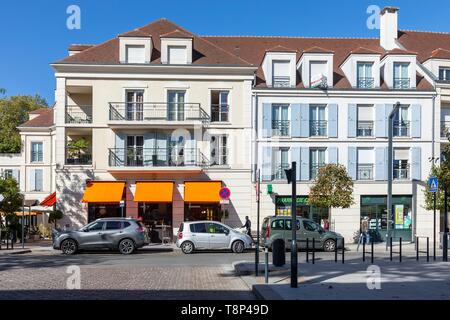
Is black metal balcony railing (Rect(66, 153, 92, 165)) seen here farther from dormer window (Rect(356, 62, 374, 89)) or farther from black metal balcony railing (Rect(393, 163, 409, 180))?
black metal balcony railing (Rect(393, 163, 409, 180))

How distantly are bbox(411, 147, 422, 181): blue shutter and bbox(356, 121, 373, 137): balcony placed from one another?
2.77 m

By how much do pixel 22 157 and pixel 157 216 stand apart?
894 inches

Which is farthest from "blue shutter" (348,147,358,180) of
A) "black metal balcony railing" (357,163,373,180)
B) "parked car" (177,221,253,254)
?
"parked car" (177,221,253,254)

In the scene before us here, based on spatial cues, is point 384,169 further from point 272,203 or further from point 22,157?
point 22,157

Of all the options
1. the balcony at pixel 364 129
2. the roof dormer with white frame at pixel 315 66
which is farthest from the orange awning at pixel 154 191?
the balcony at pixel 364 129

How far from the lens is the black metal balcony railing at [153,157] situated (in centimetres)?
3189

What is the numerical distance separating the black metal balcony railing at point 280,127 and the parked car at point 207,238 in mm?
10000

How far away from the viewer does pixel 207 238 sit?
2442 cm

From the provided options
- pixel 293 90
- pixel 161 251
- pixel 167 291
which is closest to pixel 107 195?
pixel 161 251

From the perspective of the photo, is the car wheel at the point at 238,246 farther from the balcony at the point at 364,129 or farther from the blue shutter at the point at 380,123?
the blue shutter at the point at 380,123

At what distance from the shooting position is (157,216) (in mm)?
32156

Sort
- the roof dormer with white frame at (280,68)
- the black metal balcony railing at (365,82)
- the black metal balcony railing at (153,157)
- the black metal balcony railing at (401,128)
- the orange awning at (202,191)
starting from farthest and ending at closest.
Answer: the black metal balcony railing at (365,82) < the black metal balcony railing at (401,128) < the roof dormer with white frame at (280,68) < the black metal balcony railing at (153,157) < the orange awning at (202,191)

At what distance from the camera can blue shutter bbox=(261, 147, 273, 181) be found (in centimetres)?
3269

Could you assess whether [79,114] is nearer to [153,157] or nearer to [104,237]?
[153,157]
